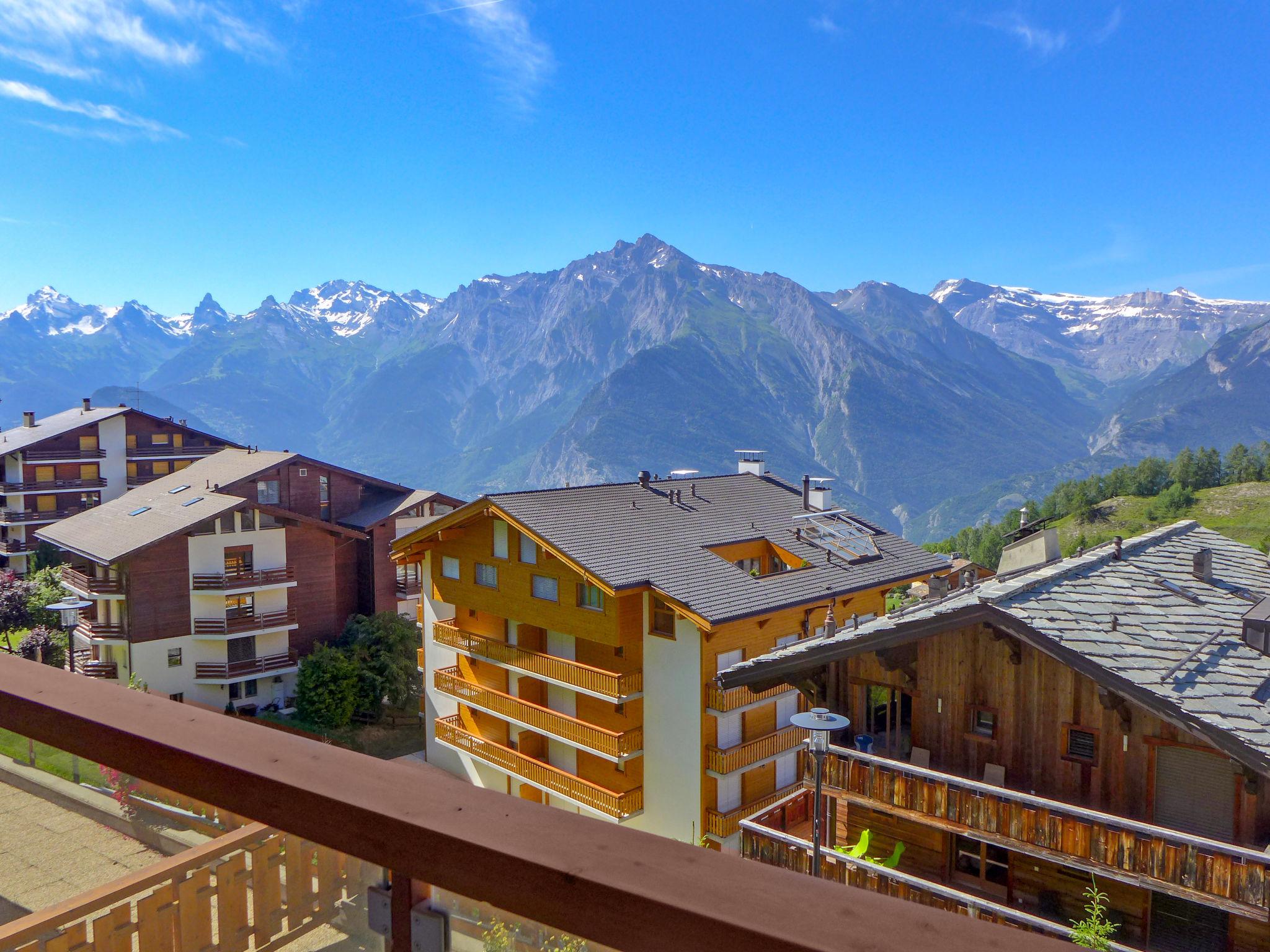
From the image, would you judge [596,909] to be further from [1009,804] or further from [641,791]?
[641,791]

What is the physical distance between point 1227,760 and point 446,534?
19.1 metres

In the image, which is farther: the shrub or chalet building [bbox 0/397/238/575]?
chalet building [bbox 0/397/238/575]

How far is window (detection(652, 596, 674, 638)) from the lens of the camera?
18.9 metres

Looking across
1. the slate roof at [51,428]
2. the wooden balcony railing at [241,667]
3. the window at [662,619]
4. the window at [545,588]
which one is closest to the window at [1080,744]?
the window at [662,619]

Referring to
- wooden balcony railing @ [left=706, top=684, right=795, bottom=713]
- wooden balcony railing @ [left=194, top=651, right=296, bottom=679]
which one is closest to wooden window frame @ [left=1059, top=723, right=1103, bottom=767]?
wooden balcony railing @ [left=706, top=684, right=795, bottom=713]

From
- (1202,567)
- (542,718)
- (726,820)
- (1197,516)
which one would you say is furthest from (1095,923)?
(1197,516)

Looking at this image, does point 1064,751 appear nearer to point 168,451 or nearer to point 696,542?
point 696,542

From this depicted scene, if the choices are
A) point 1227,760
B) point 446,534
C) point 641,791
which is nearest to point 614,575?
point 641,791

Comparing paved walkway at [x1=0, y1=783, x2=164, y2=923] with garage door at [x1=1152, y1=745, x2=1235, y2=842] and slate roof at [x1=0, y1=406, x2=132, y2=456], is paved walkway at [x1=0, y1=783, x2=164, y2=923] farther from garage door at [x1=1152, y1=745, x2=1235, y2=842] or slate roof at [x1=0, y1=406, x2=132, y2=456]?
slate roof at [x1=0, y1=406, x2=132, y2=456]

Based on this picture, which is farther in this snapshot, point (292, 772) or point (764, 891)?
point (292, 772)

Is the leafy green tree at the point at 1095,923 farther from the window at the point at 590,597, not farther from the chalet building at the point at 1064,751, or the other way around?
the window at the point at 590,597

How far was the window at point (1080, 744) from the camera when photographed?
973 cm

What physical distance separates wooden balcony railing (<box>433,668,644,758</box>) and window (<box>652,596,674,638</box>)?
7.59 feet

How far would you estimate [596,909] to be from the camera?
981 millimetres
